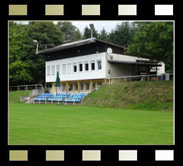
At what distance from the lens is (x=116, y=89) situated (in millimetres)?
29672

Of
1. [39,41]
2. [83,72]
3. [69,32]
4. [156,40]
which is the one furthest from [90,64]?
[69,32]

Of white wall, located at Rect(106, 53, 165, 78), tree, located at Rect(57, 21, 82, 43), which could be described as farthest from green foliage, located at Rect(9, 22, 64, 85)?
white wall, located at Rect(106, 53, 165, 78)

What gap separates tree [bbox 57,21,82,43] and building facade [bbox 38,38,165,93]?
19.3m

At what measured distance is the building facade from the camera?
1422 inches

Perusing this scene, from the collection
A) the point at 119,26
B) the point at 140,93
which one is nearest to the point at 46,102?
the point at 140,93

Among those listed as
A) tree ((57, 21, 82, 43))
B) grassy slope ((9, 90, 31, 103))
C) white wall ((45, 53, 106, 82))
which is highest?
tree ((57, 21, 82, 43))

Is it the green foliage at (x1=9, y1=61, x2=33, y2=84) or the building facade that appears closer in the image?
the building facade

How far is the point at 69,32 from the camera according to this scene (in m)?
64.0

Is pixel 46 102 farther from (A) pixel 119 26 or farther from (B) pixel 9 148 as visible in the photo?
(B) pixel 9 148

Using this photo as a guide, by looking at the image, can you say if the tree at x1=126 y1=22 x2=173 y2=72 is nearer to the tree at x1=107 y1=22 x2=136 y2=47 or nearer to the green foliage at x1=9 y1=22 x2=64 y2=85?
the green foliage at x1=9 y1=22 x2=64 y2=85

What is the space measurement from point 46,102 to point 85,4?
33.1 m

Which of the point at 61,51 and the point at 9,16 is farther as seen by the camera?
the point at 61,51

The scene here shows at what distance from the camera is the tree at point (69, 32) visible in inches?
2472

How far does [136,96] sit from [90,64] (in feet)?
42.8
